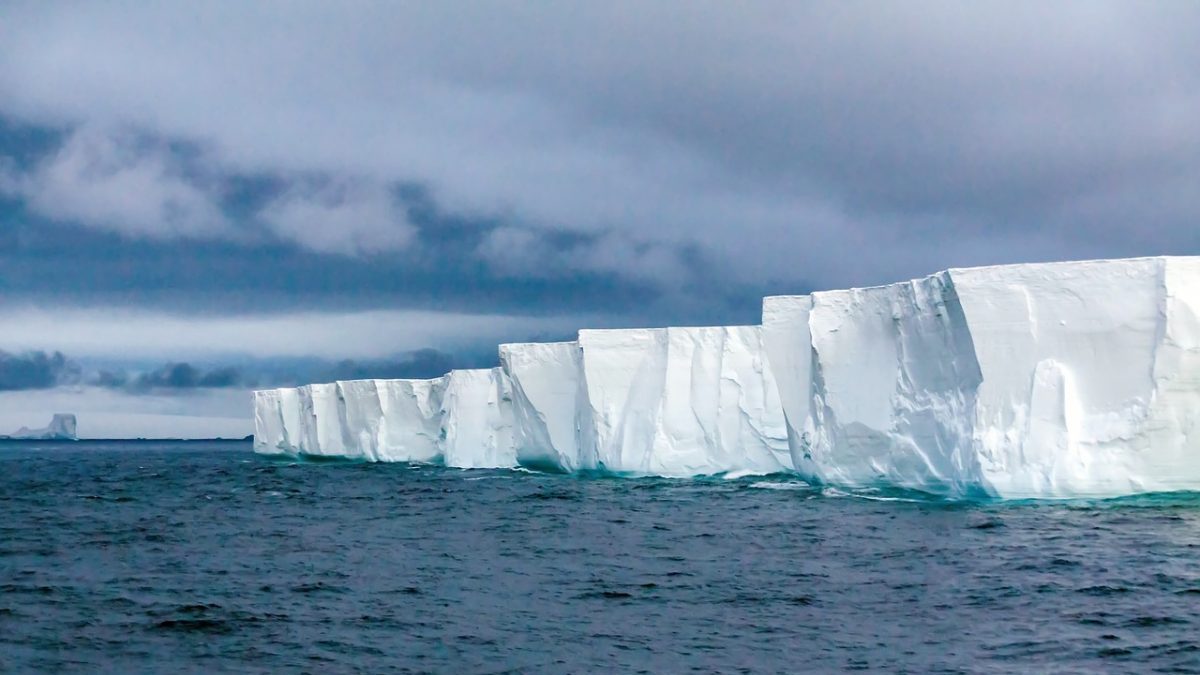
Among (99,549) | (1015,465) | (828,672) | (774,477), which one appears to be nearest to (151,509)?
(99,549)

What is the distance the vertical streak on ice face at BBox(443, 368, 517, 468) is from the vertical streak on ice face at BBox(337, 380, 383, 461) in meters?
4.87

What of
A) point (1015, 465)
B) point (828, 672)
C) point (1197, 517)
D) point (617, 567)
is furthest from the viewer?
point (1015, 465)

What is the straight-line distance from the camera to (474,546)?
15469 millimetres

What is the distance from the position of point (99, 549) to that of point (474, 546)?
5.08 m

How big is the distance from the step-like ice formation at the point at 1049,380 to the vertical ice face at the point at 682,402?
6.81 m

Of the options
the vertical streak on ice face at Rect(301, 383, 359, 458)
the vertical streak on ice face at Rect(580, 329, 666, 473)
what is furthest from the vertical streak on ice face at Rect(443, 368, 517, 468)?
the vertical streak on ice face at Rect(301, 383, 359, 458)

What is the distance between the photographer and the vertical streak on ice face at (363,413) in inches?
1626

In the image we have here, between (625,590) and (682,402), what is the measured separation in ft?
51.6

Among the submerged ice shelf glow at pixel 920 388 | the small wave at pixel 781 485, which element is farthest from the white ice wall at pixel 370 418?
the small wave at pixel 781 485

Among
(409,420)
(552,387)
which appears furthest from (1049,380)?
(409,420)

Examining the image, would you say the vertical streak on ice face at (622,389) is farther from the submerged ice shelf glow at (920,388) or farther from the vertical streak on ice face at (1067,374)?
the vertical streak on ice face at (1067,374)

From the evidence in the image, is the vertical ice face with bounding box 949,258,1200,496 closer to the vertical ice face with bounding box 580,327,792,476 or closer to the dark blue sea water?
the dark blue sea water

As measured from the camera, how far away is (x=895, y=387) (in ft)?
64.8

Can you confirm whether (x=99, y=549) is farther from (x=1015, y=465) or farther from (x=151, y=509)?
(x=1015, y=465)
